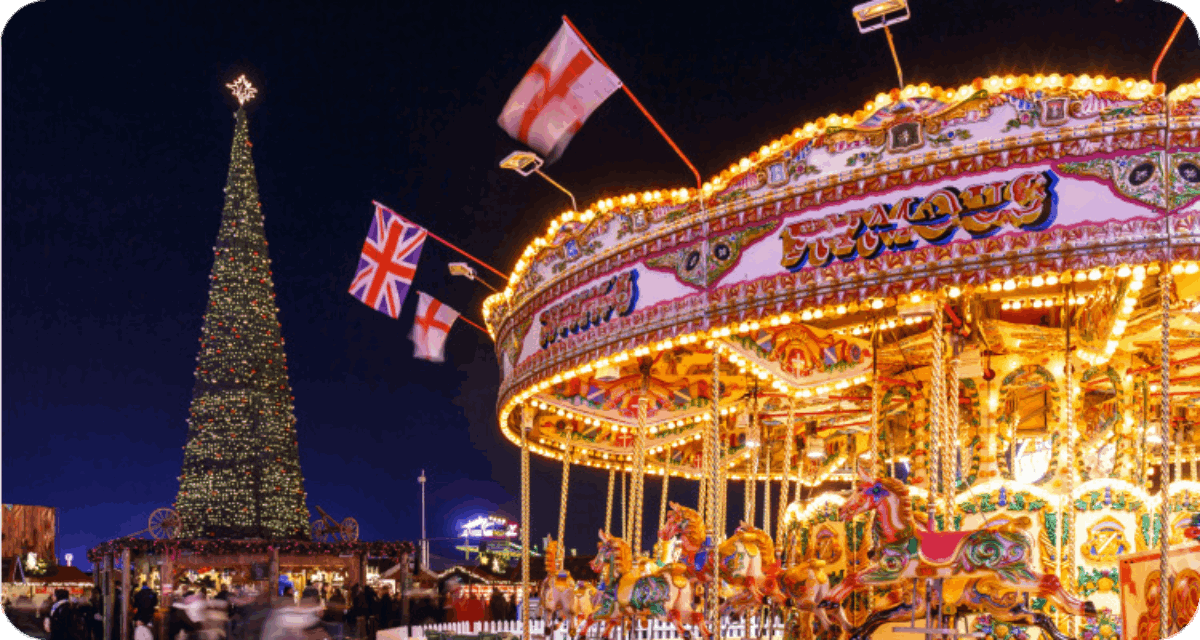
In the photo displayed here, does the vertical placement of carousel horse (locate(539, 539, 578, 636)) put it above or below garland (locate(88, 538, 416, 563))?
above

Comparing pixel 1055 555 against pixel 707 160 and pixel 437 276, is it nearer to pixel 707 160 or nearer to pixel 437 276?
pixel 707 160

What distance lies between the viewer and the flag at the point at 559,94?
9266 millimetres

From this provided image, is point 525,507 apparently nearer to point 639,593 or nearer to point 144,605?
point 639,593

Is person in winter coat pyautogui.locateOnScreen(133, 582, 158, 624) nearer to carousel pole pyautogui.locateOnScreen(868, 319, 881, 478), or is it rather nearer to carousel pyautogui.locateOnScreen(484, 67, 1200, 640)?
carousel pyautogui.locateOnScreen(484, 67, 1200, 640)

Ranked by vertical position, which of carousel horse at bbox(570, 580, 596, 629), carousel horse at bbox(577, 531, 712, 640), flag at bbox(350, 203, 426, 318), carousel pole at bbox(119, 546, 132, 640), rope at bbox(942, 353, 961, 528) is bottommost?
carousel pole at bbox(119, 546, 132, 640)

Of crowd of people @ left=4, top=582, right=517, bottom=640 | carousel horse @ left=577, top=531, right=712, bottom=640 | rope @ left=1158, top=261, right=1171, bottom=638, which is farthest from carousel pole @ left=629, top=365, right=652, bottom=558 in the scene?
rope @ left=1158, top=261, right=1171, bottom=638

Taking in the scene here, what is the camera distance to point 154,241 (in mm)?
33438

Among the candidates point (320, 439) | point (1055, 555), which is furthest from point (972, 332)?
point (320, 439)

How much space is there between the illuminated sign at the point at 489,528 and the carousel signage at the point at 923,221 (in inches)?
1189

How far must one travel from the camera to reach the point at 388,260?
13.5 meters

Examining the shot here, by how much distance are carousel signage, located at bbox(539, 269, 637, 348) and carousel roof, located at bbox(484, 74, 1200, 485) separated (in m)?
0.02

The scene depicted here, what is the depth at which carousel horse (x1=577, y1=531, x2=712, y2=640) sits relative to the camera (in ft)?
34.3

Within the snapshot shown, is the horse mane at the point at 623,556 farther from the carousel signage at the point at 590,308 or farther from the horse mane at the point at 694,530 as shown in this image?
the carousel signage at the point at 590,308

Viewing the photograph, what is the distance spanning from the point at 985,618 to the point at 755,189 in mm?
3848
